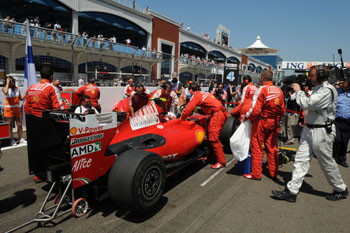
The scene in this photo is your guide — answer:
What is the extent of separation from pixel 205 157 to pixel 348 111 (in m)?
3.10

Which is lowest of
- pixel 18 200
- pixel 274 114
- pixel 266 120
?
pixel 18 200

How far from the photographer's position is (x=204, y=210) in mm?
3111

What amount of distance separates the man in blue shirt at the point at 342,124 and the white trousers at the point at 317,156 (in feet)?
7.06

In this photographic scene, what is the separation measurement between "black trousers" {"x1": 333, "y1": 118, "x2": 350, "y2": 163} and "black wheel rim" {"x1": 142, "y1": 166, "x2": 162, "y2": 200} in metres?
4.11

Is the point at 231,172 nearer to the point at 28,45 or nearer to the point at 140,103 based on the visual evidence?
the point at 140,103

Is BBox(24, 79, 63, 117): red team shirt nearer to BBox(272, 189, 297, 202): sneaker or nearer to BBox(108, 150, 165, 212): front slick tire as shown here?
BBox(108, 150, 165, 212): front slick tire

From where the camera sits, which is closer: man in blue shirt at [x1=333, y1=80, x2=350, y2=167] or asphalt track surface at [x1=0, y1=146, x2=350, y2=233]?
asphalt track surface at [x1=0, y1=146, x2=350, y2=233]

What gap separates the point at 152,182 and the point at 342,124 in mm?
4386

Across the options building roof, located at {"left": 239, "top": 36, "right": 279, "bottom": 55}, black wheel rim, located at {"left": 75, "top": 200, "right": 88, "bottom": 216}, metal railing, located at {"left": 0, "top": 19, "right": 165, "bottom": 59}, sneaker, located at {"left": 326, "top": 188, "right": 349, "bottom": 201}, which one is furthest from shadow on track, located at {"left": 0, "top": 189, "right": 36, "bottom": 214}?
building roof, located at {"left": 239, "top": 36, "right": 279, "bottom": 55}

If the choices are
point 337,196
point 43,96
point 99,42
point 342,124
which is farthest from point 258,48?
point 43,96

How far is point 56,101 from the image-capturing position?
156 inches

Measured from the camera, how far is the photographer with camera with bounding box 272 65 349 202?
323 cm

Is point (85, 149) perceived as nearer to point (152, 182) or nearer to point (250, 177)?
point (152, 182)

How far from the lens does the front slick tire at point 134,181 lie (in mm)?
2656
